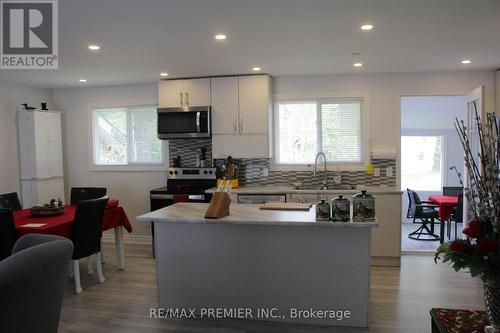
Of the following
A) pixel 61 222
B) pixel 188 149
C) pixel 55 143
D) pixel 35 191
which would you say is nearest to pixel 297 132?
pixel 188 149

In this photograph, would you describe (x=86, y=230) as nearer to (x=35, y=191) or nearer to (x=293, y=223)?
(x=35, y=191)

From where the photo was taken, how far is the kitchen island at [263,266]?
291 cm

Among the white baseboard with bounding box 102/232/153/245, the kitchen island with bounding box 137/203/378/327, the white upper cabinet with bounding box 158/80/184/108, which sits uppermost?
the white upper cabinet with bounding box 158/80/184/108

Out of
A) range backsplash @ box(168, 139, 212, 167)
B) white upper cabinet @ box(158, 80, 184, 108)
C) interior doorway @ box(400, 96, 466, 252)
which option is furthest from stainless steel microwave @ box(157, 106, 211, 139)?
interior doorway @ box(400, 96, 466, 252)

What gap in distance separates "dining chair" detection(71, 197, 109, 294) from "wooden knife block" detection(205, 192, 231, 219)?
150 centimetres

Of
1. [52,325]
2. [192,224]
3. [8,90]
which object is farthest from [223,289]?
[8,90]

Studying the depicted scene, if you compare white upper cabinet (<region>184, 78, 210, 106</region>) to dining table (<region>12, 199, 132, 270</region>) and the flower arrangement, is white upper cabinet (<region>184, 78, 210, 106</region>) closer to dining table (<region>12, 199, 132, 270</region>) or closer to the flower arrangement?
dining table (<region>12, 199, 132, 270</region>)

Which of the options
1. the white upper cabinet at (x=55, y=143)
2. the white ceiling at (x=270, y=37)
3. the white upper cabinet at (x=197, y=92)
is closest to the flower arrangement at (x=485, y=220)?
the white ceiling at (x=270, y=37)

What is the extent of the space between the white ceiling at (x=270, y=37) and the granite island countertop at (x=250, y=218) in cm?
156

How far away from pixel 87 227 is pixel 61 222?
319mm

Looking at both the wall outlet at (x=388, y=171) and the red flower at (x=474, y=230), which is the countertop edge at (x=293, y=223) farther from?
the wall outlet at (x=388, y=171)

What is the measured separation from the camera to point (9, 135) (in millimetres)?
5285

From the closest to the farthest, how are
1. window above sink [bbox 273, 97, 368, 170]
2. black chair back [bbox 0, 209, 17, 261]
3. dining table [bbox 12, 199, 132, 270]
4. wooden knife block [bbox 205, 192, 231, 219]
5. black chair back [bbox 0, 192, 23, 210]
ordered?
wooden knife block [bbox 205, 192, 231, 219] → black chair back [bbox 0, 209, 17, 261] → dining table [bbox 12, 199, 132, 270] → black chair back [bbox 0, 192, 23, 210] → window above sink [bbox 273, 97, 368, 170]

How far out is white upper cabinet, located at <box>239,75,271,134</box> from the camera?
198 inches
